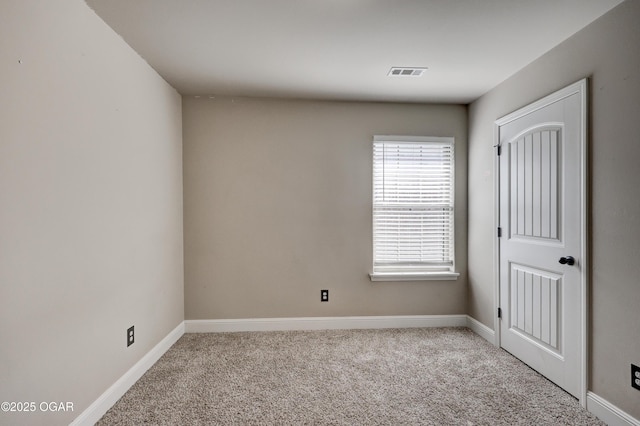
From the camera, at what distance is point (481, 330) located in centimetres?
338

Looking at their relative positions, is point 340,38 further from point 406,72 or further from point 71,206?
point 71,206

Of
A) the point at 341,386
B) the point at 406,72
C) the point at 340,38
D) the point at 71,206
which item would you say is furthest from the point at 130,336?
the point at 406,72

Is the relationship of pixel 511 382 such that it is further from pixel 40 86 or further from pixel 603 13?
pixel 40 86

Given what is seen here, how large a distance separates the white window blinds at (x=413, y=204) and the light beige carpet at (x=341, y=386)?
88cm

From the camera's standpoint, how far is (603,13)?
79.9 inches

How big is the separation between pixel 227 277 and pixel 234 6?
2530mm

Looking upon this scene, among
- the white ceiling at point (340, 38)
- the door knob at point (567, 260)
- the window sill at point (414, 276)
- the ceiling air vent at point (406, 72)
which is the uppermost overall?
the white ceiling at point (340, 38)

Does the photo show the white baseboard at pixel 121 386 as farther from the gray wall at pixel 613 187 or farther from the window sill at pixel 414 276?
the gray wall at pixel 613 187

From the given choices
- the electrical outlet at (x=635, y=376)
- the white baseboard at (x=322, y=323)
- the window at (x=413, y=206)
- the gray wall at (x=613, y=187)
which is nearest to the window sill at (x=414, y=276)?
the window at (x=413, y=206)

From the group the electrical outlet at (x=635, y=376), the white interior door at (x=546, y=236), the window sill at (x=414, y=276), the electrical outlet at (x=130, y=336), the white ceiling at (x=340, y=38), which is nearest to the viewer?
the electrical outlet at (x=635, y=376)

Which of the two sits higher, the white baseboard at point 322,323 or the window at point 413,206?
the window at point 413,206

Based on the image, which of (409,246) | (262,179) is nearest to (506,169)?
(409,246)

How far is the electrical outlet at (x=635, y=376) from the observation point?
1837mm

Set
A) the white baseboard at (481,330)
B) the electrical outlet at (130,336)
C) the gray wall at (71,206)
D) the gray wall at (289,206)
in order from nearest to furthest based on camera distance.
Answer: the gray wall at (71,206) → the electrical outlet at (130,336) → the white baseboard at (481,330) → the gray wall at (289,206)
